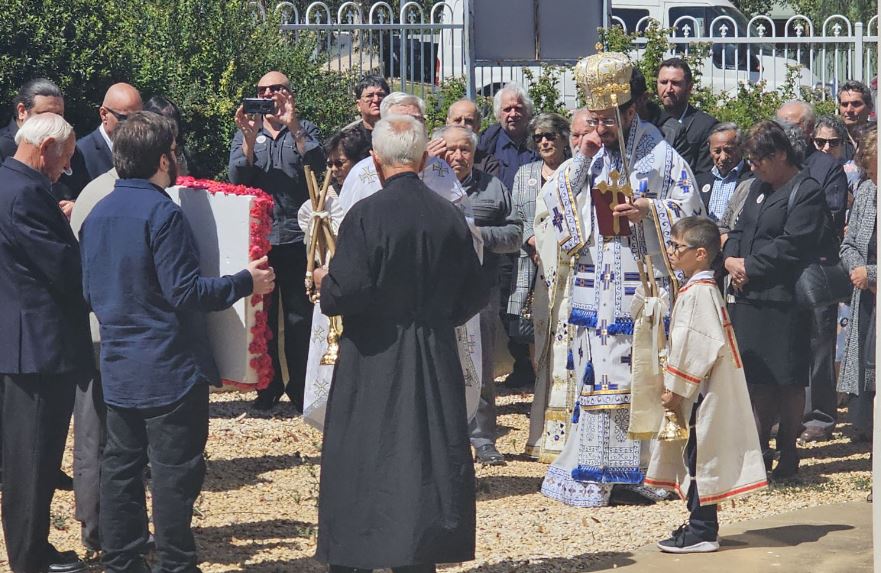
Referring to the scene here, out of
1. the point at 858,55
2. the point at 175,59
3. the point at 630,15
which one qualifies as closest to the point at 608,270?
the point at 175,59

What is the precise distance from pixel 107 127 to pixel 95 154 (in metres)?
0.17

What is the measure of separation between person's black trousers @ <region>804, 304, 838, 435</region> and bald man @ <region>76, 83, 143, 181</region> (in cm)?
458

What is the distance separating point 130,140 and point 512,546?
9.01ft

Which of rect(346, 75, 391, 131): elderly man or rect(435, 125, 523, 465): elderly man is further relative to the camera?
rect(346, 75, 391, 131): elderly man

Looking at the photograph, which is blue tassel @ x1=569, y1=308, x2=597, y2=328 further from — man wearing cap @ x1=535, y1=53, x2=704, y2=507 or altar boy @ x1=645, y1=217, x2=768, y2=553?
altar boy @ x1=645, y1=217, x2=768, y2=553

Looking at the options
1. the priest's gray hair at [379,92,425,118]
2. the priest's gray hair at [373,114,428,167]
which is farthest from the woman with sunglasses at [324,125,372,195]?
the priest's gray hair at [373,114,428,167]

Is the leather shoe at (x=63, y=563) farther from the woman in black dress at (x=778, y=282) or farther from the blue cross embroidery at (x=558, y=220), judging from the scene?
the woman in black dress at (x=778, y=282)

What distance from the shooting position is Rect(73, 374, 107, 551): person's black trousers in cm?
676

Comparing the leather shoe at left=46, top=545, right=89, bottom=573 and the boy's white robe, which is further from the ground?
the boy's white robe

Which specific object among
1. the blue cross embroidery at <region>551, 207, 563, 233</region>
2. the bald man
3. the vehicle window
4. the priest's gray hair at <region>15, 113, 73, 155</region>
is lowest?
the blue cross embroidery at <region>551, 207, 563, 233</region>

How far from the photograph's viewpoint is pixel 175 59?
11.9 meters

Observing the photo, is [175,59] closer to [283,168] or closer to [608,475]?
[283,168]

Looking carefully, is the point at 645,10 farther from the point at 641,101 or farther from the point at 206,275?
the point at 206,275

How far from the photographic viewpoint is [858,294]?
8633 millimetres
